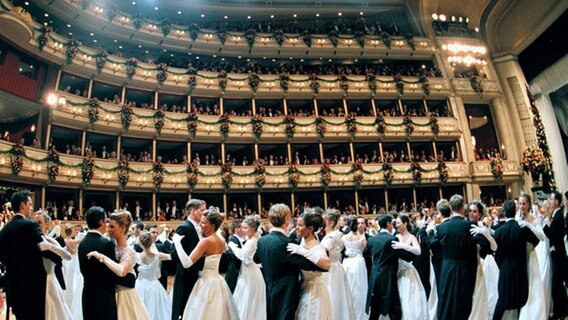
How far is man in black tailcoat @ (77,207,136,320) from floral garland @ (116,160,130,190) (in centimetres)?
1936

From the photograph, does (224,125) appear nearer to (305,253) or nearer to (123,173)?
(123,173)

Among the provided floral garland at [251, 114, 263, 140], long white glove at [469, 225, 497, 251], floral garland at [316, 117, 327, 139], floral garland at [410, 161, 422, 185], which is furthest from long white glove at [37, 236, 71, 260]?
floral garland at [410, 161, 422, 185]

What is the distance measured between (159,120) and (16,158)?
813cm

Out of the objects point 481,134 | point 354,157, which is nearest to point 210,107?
point 354,157

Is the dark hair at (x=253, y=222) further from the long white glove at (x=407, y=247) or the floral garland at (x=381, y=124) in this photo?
the floral garland at (x=381, y=124)

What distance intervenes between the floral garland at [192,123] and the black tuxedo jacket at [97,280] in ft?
71.1

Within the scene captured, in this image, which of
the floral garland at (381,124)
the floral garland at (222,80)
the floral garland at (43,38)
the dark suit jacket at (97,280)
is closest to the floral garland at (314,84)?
the floral garland at (381,124)

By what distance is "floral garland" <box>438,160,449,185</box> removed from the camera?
27750mm

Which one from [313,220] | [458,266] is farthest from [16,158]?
[458,266]

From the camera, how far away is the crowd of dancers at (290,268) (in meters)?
4.71

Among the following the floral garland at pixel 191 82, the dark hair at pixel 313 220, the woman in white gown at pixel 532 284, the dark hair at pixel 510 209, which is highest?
the floral garland at pixel 191 82

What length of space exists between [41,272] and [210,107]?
24504mm

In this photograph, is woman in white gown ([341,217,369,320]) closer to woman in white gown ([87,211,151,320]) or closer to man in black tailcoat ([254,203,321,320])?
man in black tailcoat ([254,203,321,320])

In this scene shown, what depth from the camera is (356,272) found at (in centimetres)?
834
